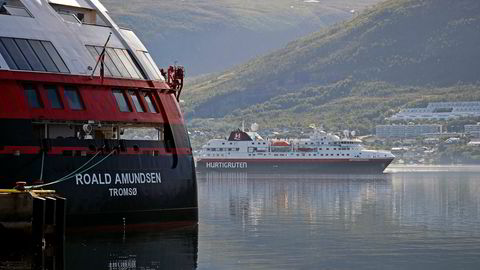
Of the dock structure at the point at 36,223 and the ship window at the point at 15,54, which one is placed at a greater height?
the ship window at the point at 15,54

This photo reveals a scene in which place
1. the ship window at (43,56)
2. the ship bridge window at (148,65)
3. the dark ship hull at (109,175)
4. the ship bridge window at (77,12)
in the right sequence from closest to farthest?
the dark ship hull at (109,175), the ship window at (43,56), the ship bridge window at (77,12), the ship bridge window at (148,65)

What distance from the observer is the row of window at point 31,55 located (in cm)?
4066

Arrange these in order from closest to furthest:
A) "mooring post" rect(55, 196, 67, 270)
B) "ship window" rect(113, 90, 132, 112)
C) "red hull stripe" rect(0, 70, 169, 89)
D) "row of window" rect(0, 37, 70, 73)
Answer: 1. "mooring post" rect(55, 196, 67, 270)
2. "red hull stripe" rect(0, 70, 169, 89)
3. "row of window" rect(0, 37, 70, 73)
4. "ship window" rect(113, 90, 132, 112)

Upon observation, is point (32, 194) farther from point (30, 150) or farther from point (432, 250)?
point (432, 250)

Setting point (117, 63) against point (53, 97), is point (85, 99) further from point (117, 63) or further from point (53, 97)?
point (117, 63)

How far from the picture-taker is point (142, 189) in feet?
143

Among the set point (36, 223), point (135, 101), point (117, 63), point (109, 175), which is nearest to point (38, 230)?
point (36, 223)

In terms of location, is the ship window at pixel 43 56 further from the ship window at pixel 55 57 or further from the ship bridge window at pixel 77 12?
the ship bridge window at pixel 77 12

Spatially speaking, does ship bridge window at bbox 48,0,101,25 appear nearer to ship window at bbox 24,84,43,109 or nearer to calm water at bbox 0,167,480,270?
ship window at bbox 24,84,43,109

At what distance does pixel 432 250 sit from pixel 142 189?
968 centimetres

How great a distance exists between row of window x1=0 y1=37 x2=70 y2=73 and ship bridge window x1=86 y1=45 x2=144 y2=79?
1.70 meters

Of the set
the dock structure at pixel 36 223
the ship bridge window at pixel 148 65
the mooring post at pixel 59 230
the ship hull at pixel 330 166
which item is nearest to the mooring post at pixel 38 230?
the dock structure at pixel 36 223

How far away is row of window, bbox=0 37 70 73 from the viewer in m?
40.7

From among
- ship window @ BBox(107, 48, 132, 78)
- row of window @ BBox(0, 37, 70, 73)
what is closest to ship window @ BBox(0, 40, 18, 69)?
row of window @ BBox(0, 37, 70, 73)
